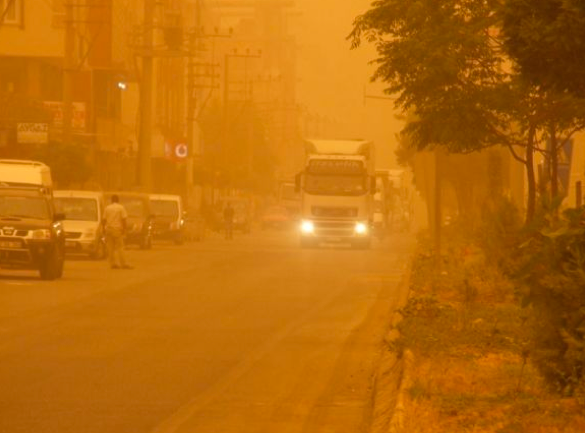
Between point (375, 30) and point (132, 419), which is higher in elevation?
point (375, 30)

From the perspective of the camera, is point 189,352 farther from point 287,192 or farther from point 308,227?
point 287,192

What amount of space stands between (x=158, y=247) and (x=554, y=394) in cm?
4775

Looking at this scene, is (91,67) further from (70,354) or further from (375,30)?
(70,354)

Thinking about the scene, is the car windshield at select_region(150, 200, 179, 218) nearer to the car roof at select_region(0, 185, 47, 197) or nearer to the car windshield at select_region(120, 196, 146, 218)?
the car windshield at select_region(120, 196, 146, 218)

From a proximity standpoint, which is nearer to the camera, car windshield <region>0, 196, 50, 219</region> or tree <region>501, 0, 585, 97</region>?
tree <region>501, 0, 585, 97</region>

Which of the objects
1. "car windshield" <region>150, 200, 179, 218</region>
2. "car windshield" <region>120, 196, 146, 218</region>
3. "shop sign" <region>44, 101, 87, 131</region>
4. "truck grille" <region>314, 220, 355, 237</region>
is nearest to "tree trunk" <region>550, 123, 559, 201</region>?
"car windshield" <region>120, 196, 146, 218</region>

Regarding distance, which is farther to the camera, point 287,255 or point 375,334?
point 287,255

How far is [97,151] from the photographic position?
76.9m

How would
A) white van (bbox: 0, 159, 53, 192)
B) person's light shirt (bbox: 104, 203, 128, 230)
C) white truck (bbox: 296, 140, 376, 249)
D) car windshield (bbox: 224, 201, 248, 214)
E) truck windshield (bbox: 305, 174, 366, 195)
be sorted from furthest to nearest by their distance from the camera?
car windshield (bbox: 224, 201, 248, 214) < truck windshield (bbox: 305, 174, 366, 195) < white truck (bbox: 296, 140, 376, 249) < person's light shirt (bbox: 104, 203, 128, 230) < white van (bbox: 0, 159, 53, 192)

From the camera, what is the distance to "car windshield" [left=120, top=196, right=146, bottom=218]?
183 feet

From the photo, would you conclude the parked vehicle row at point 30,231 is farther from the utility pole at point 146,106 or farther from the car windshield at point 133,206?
the utility pole at point 146,106

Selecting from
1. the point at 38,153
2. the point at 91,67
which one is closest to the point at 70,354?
the point at 38,153

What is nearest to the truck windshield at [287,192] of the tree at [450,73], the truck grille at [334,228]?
the truck grille at [334,228]

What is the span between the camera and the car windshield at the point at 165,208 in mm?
63844
